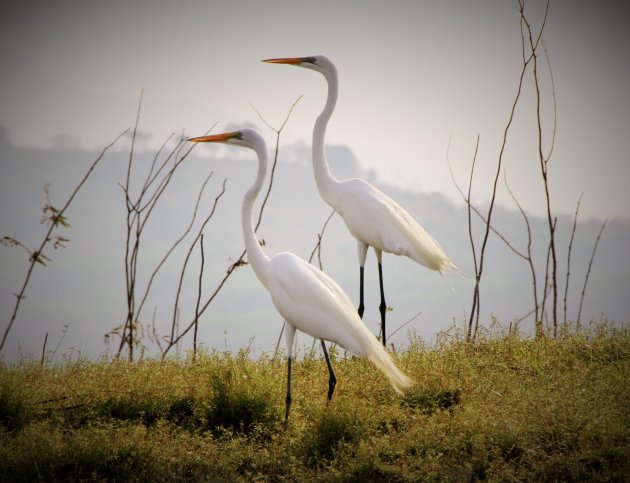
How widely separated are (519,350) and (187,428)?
13.4 feet

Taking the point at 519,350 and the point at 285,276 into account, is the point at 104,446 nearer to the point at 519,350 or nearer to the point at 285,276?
the point at 285,276

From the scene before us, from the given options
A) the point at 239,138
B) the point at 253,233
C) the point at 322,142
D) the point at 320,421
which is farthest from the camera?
the point at 322,142

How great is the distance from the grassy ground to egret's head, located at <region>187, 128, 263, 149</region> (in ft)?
7.39

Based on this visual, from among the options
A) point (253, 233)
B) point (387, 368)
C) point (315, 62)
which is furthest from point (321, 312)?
point (315, 62)

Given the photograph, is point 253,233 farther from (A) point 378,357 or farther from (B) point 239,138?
(A) point 378,357

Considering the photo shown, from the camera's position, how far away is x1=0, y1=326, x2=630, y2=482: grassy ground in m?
4.63

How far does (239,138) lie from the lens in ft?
21.1

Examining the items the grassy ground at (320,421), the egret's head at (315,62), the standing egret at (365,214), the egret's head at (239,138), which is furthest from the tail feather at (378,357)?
the egret's head at (315,62)

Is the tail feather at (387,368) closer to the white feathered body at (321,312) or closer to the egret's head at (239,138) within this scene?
the white feathered body at (321,312)

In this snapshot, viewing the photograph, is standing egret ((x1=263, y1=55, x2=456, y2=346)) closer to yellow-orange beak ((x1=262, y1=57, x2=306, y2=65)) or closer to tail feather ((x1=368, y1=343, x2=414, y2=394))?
yellow-orange beak ((x1=262, y1=57, x2=306, y2=65))

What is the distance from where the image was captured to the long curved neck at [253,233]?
6.05m

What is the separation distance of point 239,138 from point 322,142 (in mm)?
1596

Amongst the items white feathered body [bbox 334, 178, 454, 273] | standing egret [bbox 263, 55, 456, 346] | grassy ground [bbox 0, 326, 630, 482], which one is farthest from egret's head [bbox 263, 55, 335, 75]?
grassy ground [bbox 0, 326, 630, 482]

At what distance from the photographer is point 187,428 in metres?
5.62
